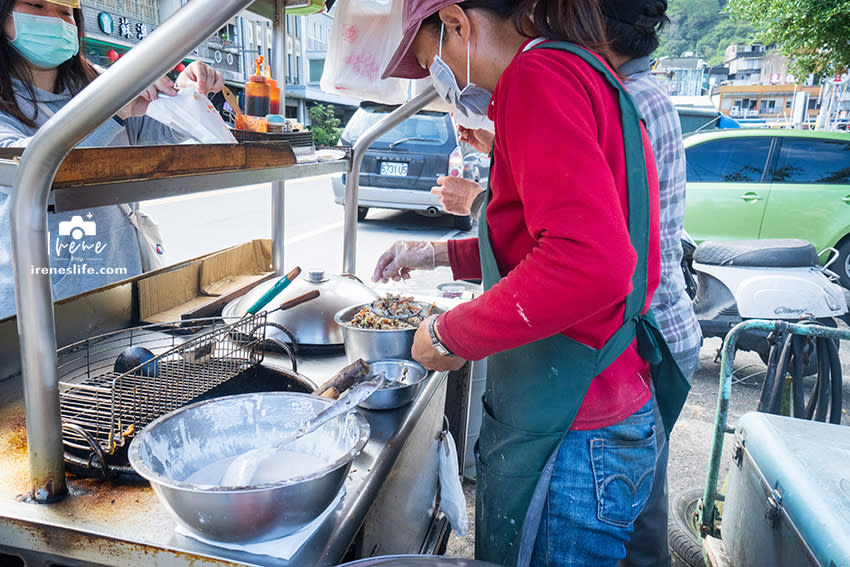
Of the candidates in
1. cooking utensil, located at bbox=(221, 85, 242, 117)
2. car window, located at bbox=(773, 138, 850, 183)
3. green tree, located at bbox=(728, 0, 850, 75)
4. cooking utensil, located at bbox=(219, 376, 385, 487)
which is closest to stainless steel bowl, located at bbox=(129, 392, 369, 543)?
cooking utensil, located at bbox=(219, 376, 385, 487)

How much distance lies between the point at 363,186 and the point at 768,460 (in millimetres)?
7944

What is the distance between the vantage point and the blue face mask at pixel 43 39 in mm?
1816

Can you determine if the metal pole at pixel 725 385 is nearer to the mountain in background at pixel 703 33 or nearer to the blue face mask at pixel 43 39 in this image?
the blue face mask at pixel 43 39

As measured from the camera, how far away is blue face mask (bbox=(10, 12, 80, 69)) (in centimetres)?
182

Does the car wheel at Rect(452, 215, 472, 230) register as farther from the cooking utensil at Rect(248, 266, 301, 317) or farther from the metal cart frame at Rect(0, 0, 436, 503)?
the metal cart frame at Rect(0, 0, 436, 503)

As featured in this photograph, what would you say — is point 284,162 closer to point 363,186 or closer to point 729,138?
point 729,138

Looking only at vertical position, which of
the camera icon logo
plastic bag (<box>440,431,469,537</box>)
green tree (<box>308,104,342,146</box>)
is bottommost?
plastic bag (<box>440,431,469,537</box>)

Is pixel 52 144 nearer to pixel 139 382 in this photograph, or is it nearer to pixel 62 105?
pixel 139 382

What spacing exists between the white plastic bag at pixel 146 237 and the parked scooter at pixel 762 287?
12.2ft

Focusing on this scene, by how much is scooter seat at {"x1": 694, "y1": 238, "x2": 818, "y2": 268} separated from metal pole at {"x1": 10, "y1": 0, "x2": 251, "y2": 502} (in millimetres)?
4118

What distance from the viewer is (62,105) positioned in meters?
2.04

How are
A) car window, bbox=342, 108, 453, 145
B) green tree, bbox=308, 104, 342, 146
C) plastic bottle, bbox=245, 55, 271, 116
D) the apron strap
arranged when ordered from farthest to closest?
green tree, bbox=308, 104, 342, 146
car window, bbox=342, 108, 453, 145
plastic bottle, bbox=245, 55, 271, 116
the apron strap

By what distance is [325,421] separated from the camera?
1.13 metres

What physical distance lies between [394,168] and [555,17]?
8009 mm
